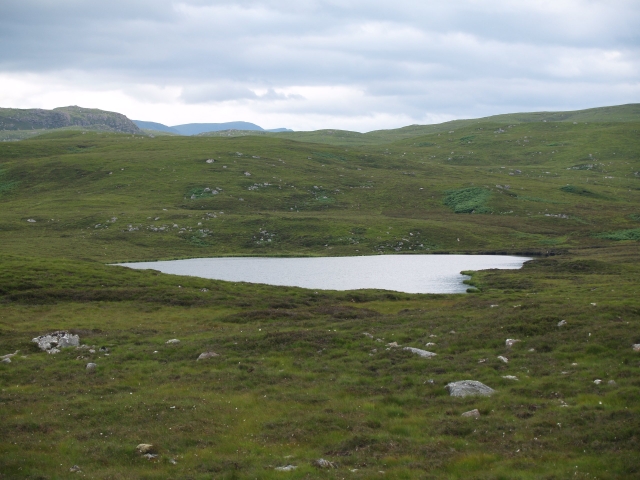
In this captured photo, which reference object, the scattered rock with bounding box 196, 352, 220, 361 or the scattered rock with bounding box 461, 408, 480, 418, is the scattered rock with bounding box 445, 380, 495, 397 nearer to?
the scattered rock with bounding box 461, 408, 480, 418

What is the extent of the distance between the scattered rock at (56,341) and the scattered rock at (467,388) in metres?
23.0

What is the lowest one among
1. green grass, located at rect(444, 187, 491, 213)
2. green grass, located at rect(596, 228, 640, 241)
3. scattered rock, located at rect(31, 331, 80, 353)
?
scattered rock, located at rect(31, 331, 80, 353)

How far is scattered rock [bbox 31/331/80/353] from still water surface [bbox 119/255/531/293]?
43009mm

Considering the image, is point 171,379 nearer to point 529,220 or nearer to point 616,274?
point 616,274

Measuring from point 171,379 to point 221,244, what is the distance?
98.1m

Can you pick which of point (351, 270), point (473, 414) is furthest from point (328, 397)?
point (351, 270)

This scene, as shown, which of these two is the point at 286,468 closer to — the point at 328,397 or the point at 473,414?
the point at 473,414

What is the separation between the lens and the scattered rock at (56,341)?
35.8 metres

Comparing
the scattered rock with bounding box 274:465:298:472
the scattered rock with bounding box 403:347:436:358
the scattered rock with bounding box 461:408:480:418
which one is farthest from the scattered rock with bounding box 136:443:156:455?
the scattered rock with bounding box 403:347:436:358

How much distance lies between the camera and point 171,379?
28.8m

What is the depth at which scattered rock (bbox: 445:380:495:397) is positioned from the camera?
24.3m

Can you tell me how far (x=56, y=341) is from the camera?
119 ft

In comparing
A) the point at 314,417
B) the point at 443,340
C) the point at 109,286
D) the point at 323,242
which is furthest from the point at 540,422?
the point at 323,242

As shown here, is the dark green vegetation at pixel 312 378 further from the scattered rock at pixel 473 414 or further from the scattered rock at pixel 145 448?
the scattered rock at pixel 473 414
